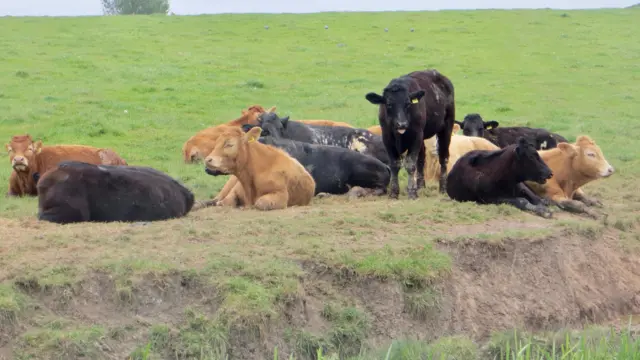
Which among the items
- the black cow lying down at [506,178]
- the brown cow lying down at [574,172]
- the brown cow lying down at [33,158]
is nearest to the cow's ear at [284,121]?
the brown cow lying down at [33,158]

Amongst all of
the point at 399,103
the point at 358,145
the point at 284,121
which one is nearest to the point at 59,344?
the point at 399,103

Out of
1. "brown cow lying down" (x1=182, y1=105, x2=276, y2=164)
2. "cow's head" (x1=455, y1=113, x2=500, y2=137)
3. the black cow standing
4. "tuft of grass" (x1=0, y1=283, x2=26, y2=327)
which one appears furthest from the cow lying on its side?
"tuft of grass" (x1=0, y1=283, x2=26, y2=327)

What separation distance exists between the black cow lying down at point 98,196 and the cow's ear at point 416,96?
11.9 feet

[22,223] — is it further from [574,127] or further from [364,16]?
[364,16]

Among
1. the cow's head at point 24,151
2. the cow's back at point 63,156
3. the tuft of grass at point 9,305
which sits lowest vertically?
the cow's back at point 63,156

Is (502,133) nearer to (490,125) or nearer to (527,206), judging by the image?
(490,125)

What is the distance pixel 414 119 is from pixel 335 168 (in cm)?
147

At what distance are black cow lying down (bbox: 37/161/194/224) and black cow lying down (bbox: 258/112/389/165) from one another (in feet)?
15.3

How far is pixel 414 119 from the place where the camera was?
12594 millimetres

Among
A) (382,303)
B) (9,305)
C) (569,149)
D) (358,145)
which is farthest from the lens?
(358,145)

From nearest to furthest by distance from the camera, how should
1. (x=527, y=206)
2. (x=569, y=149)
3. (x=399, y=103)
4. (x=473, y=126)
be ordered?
(x=527, y=206) < (x=399, y=103) < (x=569, y=149) < (x=473, y=126)

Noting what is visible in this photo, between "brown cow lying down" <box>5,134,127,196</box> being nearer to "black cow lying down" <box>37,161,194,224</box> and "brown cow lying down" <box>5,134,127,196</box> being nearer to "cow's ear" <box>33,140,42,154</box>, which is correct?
"cow's ear" <box>33,140,42,154</box>

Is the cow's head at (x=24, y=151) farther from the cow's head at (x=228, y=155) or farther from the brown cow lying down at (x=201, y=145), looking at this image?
the brown cow lying down at (x=201, y=145)

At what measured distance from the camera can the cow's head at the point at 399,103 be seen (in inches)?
485
